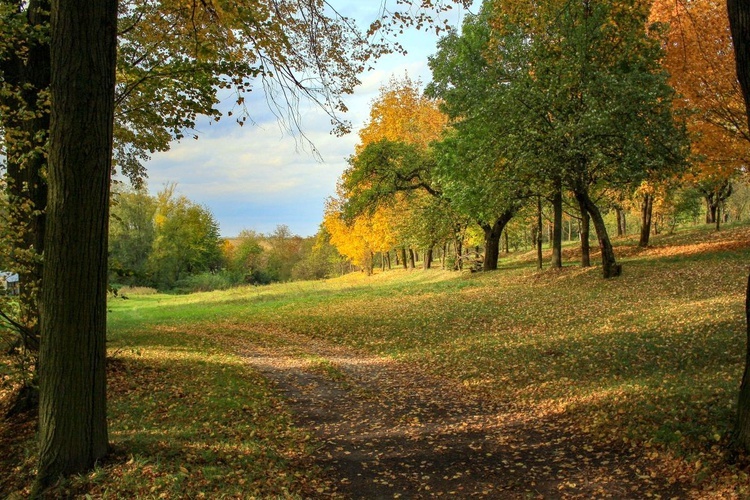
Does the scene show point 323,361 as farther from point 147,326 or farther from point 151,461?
point 147,326

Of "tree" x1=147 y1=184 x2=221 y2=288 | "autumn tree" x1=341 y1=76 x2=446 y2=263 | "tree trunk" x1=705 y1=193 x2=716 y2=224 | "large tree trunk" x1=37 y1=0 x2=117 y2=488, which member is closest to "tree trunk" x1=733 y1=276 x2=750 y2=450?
"large tree trunk" x1=37 y1=0 x2=117 y2=488

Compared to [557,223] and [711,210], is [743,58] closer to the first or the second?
[557,223]

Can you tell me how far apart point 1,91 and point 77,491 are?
543 cm

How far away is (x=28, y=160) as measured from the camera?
23.4 feet

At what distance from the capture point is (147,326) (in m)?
18.4

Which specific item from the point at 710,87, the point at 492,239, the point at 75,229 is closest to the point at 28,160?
the point at 75,229

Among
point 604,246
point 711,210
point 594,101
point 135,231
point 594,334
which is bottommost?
point 594,334

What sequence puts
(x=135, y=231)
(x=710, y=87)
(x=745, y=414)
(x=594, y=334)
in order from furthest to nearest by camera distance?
1. (x=135, y=231)
2. (x=710, y=87)
3. (x=594, y=334)
4. (x=745, y=414)

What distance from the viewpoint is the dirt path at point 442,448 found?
5.10 m

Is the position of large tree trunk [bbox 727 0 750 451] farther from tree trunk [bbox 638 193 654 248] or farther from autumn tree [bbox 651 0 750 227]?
tree trunk [bbox 638 193 654 248]

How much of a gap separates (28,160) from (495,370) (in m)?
9.08

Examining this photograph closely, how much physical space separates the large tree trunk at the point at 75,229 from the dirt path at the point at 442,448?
8.92ft

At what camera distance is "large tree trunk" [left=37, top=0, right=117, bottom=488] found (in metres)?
4.44

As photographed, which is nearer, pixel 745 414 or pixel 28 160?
pixel 745 414
